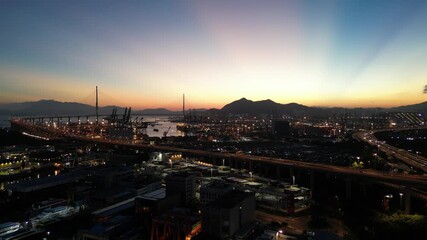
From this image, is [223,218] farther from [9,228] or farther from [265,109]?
[265,109]

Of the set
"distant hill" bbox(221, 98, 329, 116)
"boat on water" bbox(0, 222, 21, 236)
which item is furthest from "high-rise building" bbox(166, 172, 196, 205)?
"distant hill" bbox(221, 98, 329, 116)

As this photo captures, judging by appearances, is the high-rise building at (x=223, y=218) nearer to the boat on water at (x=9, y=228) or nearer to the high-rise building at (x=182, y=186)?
the high-rise building at (x=182, y=186)

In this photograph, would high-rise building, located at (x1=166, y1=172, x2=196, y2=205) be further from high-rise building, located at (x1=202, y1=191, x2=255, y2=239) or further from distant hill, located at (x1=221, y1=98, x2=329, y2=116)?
distant hill, located at (x1=221, y1=98, x2=329, y2=116)

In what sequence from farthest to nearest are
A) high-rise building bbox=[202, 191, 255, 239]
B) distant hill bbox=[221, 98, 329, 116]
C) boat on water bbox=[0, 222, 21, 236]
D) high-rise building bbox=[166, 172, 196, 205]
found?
distant hill bbox=[221, 98, 329, 116]
high-rise building bbox=[166, 172, 196, 205]
boat on water bbox=[0, 222, 21, 236]
high-rise building bbox=[202, 191, 255, 239]

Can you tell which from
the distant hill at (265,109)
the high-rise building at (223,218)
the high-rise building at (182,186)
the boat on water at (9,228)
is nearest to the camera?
the high-rise building at (223,218)

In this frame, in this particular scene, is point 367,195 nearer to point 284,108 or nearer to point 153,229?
point 153,229

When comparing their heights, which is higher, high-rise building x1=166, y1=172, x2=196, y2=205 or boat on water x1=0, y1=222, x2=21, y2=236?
high-rise building x1=166, y1=172, x2=196, y2=205

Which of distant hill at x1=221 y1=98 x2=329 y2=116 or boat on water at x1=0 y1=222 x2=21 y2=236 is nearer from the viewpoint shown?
boat on water at x1=0 y1=222 x2=21 y2=236

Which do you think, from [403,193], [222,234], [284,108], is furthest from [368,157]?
[284,108]

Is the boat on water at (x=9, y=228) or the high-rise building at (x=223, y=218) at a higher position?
the high-rise building at (x=223, y=218)

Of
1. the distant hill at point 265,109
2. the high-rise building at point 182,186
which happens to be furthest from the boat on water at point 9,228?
the distant hill at point 265,109

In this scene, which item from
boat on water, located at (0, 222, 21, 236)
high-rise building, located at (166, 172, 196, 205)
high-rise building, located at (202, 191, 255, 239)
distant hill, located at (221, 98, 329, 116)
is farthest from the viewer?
distant hill, located at (221, 98, 329, 116)
